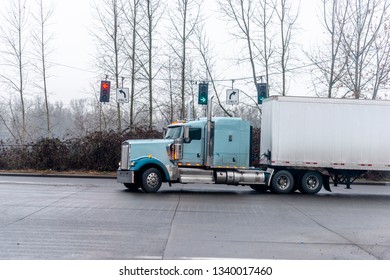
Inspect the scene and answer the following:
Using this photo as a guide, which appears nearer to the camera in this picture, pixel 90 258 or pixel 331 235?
pixel 90 258

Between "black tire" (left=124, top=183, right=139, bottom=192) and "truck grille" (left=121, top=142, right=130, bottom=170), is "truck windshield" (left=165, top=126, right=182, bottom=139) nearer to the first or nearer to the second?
"truck grille" (left=121, top=142, right=130, bottom=170)

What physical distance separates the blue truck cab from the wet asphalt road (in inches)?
47.7

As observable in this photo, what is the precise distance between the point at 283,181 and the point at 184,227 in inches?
355

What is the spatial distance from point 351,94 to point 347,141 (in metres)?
12.8

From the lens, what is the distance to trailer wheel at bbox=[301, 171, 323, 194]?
18.2m

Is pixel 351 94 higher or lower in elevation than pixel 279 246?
higher

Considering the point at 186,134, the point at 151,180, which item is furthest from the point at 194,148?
the point at 151,180

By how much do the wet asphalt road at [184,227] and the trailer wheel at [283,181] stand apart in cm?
195

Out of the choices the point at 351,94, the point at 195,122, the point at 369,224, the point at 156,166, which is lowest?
the point at 369,224

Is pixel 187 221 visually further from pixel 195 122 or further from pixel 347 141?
pixel 347 141

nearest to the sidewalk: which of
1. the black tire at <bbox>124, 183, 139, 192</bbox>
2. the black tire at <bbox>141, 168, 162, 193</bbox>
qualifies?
the black tire at <bbox>124, 183, 139, 192</bbox>

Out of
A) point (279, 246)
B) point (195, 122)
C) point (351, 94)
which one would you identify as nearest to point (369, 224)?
point (279, 246)

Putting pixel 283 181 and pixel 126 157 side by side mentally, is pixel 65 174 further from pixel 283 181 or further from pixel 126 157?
pixel 283 181

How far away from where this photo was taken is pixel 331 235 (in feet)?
31.5
